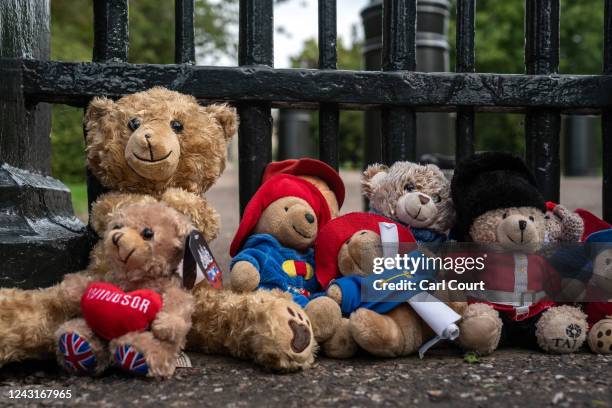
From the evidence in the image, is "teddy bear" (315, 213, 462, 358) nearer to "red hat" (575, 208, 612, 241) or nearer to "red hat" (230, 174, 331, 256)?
"red hat" (230, 174, 331, 256)

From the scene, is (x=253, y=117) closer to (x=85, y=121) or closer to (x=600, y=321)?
(x=85, y=121)

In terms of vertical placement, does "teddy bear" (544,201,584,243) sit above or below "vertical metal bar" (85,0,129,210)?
below

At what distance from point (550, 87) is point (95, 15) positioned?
2054mm

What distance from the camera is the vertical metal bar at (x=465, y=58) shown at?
2.94 metres

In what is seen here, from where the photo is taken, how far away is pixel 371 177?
2.66 m

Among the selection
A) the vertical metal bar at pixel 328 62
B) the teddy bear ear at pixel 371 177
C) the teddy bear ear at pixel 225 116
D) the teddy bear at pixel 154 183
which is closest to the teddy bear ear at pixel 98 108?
the teddy bear at pixel 154 183

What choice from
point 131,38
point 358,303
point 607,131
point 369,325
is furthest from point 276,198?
point 131,38

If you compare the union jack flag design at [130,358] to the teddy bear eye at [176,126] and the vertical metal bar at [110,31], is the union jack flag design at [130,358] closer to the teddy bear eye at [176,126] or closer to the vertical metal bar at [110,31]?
the teddy bear eye at [176,126]

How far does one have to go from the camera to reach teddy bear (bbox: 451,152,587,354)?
2.22 meters

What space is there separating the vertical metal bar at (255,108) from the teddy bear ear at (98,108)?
1.96 ft

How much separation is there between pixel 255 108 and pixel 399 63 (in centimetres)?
69

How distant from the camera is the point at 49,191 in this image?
2609mm

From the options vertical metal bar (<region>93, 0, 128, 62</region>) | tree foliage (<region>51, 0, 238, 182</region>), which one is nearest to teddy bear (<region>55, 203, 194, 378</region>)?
vertical metal bar (<region>93, 0, 128, 62</region>)

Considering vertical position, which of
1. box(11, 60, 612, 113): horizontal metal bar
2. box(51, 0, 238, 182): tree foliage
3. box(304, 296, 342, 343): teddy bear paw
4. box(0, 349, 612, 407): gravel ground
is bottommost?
box(0, 349, 612, 407): gravel ground
